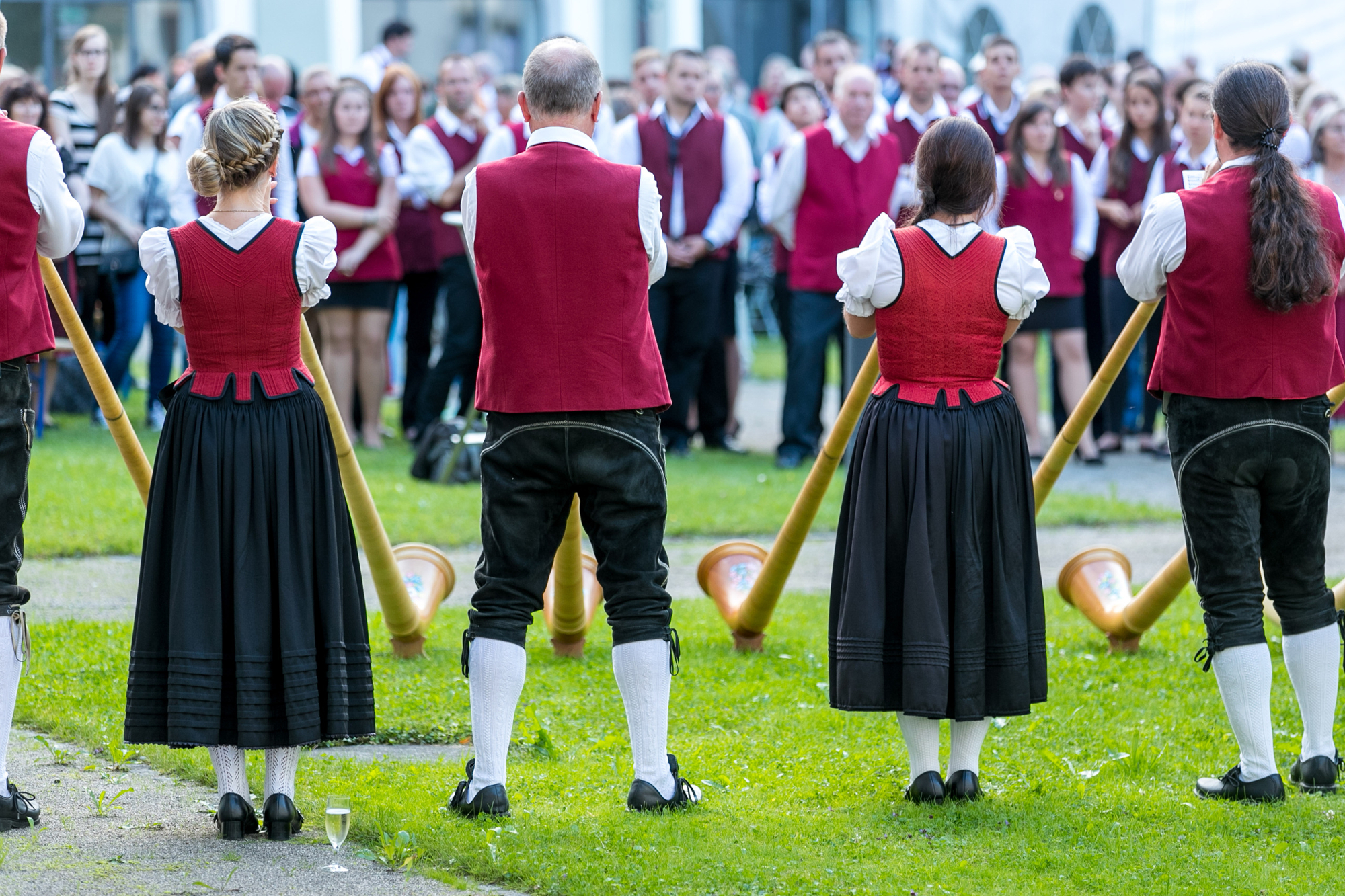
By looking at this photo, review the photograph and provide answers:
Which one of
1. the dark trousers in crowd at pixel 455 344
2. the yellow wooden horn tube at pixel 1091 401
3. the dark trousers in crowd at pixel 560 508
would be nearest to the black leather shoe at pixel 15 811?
the dark trousers in crowd at pixel 560 508

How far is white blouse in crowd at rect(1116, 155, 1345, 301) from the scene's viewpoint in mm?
4418

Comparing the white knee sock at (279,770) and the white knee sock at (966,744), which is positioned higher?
the white knee sock at (279,770)

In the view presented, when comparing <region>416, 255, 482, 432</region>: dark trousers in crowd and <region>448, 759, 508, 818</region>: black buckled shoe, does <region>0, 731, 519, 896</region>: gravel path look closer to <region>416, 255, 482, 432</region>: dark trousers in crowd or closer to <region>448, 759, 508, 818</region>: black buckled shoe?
<region>448, 759, 508, 818</region>: black buckled shoe

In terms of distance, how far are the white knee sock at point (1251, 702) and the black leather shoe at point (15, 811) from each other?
3.09 m

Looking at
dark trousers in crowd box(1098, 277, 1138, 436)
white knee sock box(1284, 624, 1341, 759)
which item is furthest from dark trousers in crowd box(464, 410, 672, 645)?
dark trousers in crowd box(1098, 277, 1138, 436)

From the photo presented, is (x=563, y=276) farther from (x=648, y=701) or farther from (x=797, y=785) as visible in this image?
(x=797, y=785)

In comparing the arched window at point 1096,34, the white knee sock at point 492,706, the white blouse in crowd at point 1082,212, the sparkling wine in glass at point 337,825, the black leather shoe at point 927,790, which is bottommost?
the black leather shoe at point 927,790

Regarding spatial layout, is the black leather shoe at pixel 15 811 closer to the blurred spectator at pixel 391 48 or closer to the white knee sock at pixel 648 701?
the white knee sock at pixel 648 701

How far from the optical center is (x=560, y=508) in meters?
4.38

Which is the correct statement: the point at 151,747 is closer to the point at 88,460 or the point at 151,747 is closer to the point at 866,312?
the point at 866,312

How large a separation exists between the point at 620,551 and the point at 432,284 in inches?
287

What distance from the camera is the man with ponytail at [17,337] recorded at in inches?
164

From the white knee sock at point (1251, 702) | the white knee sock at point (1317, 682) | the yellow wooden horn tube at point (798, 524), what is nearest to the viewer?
the white knee sock at point (1251, 702)

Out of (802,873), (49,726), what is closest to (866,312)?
(802,873)
